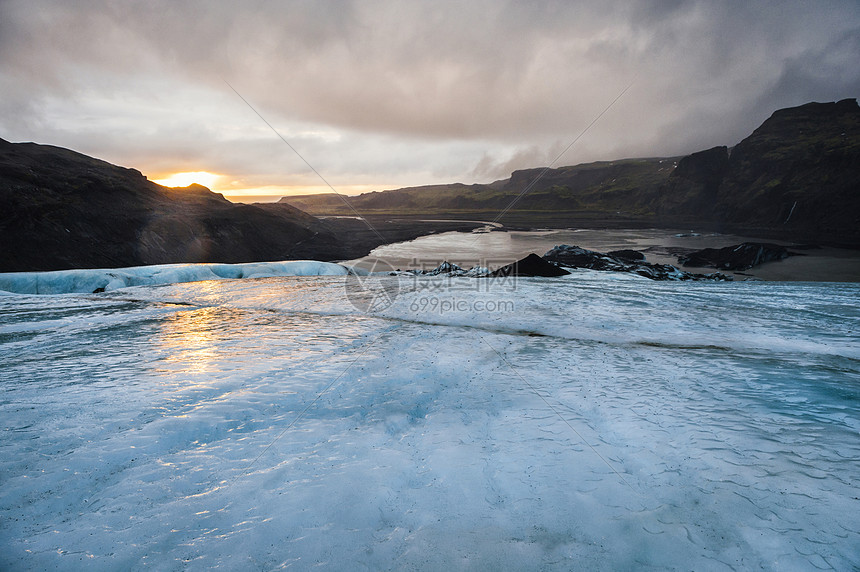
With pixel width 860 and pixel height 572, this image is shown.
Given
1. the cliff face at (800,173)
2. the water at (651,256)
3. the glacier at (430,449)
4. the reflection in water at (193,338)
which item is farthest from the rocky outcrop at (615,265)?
the cliff face at (800,173)

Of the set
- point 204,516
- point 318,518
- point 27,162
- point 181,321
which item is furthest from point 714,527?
point 27,162

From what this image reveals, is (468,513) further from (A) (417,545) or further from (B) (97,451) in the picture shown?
(B) (97,451)

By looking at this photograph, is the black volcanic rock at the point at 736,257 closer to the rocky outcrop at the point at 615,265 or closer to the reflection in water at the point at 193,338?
the rocky outcrop at the point at 615,265

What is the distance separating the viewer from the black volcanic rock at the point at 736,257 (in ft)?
85.8

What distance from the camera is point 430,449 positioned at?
3.71 meters

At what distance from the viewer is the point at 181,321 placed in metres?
8.34

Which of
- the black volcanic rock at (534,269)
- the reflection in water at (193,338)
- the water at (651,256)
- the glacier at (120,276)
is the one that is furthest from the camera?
the water at (651,256)

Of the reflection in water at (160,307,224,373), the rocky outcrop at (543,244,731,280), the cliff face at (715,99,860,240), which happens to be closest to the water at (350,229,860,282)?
the rocky outcrop at (543,244,731,280)

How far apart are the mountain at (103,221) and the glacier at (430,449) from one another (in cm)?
1702

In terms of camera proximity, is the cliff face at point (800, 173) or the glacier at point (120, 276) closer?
the glacier at point (120, 276)

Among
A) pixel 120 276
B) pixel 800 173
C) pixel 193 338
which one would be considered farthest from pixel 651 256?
pixel 800 173

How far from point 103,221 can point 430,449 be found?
2815 cm

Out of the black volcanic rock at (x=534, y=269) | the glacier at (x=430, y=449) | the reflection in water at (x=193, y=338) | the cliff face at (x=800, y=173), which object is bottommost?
the glacier at (x=430, y=449)

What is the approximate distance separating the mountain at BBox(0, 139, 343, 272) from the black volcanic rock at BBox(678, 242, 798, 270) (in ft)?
94.6
